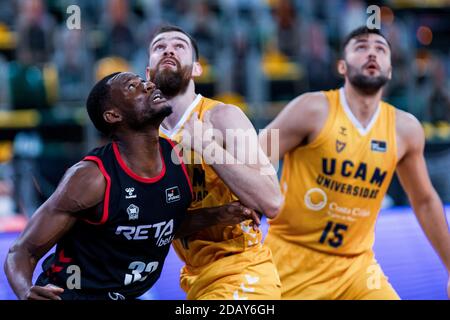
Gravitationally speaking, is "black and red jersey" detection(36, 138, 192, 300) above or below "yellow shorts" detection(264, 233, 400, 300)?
above

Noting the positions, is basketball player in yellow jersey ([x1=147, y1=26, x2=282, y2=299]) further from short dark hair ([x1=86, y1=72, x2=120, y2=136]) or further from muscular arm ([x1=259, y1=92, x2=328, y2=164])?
muscular arm ([x1=259, y1=92, x2=328, y2=164])

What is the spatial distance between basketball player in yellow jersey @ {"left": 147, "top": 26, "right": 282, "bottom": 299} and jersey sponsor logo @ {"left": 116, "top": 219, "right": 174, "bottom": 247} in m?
0.34

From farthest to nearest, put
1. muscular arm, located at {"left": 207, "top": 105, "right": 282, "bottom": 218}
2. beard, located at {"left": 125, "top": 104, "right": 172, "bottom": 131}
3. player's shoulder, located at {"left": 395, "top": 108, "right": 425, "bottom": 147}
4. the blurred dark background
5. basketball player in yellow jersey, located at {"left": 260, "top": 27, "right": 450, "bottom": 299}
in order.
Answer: the blurred dark background
player's shoulder, located at {"left": 395, "top": 108, "right": 425, "bottom": 147}
basketball player in yellow jersey, located at {"left": 260, "top": 27, "right": 450, "bottom": 299}
muscular arm, located at {"left": 207, "top": 105, "right": 282, "bottom": 218}
beard, located at {"left": 125, "top": 104, "right": 172, "bottom": 131}

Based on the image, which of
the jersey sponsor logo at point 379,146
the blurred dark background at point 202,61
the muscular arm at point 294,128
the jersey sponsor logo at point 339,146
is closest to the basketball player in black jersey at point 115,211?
the muscular arm at point 294,128

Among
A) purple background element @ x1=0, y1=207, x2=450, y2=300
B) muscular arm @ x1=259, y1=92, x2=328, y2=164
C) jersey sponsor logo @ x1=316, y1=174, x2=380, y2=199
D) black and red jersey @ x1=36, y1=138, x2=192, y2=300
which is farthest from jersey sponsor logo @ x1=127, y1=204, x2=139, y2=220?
purple background element @ x1=0, y1=207, x2=450, y2=300

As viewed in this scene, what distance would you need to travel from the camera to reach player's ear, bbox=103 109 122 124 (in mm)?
3715

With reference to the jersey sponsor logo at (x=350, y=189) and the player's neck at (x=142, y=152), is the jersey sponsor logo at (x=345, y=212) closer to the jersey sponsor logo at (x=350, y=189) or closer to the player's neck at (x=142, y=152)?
the jersey sponsor logo at (x=350, y=189)

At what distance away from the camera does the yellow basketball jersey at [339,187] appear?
481 cm

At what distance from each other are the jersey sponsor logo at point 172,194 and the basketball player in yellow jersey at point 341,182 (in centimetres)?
111

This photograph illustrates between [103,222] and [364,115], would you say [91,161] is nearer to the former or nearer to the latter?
[103,222]

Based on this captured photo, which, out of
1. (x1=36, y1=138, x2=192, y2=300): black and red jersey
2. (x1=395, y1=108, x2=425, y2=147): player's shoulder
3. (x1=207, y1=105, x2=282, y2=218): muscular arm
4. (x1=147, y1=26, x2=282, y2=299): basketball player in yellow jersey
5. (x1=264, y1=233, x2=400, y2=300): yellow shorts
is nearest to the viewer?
(x1=36, y1=138, x2=192, y2=300): black and red jersey

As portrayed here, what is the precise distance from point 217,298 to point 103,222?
781 millimetres

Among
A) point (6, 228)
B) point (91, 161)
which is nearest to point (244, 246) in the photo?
point (91, 161)

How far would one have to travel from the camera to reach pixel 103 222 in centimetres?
352
